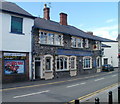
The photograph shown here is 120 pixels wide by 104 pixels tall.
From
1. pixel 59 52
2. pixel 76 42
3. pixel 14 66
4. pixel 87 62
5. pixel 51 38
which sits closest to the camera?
pixel 14 66

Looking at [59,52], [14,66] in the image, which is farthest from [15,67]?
[59,52]

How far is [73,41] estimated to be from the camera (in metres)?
24.2

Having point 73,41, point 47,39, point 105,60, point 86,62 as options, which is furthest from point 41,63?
point 105,60

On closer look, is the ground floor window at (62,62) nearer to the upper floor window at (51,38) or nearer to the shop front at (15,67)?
the upper floor window at (51,38)

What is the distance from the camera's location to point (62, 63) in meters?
22.0

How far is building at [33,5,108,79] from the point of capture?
19094 millimetres

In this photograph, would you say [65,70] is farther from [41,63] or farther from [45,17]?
[45,17]

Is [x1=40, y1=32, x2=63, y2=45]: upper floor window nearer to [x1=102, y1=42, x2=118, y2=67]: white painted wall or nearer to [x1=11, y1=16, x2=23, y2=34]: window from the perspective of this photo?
[x1=11, y1=16, x2=23, y2=34]: window

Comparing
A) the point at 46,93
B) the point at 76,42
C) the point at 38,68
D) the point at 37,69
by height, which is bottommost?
the point at 46,93

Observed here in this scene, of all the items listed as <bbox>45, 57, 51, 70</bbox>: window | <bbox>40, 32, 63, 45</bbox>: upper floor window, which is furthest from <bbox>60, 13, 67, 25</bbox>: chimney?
<bbox>45, 57, 51, 70</bbox>: window

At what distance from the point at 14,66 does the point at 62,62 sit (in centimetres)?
773

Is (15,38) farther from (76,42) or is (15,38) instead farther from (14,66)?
(76,42)

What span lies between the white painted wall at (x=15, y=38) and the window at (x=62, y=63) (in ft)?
17.4

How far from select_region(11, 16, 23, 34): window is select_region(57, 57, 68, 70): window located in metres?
7.13
